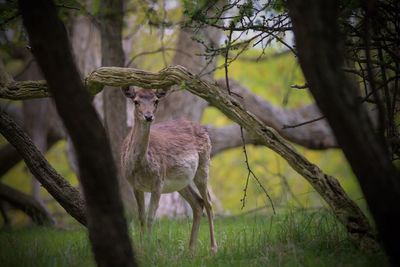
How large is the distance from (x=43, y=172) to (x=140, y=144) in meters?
2.08

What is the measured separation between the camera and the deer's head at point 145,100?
7.91 meters

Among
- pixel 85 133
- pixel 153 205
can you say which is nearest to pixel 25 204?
pixel 153 205

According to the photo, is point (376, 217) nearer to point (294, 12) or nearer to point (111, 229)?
point (294, 12)

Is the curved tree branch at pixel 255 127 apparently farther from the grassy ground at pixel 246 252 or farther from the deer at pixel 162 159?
the deer at pixel 162 159

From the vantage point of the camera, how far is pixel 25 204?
1135 centimetres

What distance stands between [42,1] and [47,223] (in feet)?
24.9

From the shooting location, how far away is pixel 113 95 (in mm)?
10469

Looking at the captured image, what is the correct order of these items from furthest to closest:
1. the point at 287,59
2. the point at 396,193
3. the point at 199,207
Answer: the point at 287,59 → the point at 199,207 → the point at 396,193

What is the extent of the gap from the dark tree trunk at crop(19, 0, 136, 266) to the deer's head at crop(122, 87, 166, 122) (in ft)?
12.1

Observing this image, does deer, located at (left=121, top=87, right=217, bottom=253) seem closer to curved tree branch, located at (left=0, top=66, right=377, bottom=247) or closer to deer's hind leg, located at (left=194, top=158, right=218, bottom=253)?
deer's hind leg, located at (left=194, top=158, right=218, bottom=253)

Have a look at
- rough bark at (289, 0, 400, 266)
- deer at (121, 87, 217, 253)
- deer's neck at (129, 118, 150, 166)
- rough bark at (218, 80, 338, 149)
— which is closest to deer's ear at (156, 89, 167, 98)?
deer at (121, 87, 217, 253)

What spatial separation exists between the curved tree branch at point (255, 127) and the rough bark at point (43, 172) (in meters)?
0.90

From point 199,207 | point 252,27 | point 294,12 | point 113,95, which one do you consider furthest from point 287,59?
point 294,12

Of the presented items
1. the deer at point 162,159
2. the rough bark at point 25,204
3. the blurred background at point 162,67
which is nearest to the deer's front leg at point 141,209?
the deer at point 162,159
